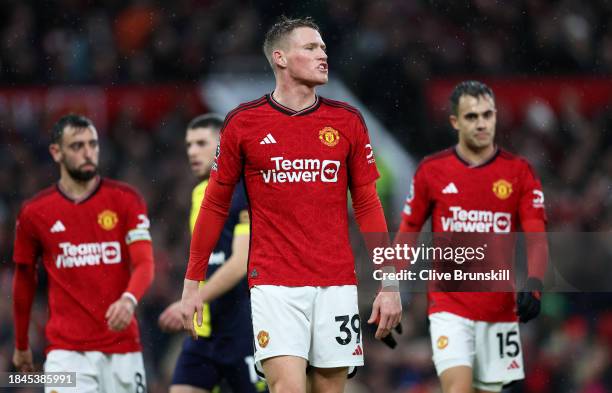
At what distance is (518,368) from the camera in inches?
302

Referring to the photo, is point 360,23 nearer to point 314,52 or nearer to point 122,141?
point 122,141

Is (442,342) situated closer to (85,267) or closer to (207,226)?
(207,226)

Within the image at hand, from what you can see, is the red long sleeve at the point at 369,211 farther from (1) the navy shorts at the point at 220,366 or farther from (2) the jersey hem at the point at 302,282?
(1) the navy shorts at the point at 220,366

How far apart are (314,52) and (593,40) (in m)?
10.0

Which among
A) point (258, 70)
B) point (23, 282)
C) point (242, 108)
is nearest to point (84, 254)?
point (23, 282)

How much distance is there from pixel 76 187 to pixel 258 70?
26.3ft

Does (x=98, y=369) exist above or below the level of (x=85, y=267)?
below

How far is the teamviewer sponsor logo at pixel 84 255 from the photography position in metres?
7.55

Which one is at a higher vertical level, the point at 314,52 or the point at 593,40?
the point at 593,40

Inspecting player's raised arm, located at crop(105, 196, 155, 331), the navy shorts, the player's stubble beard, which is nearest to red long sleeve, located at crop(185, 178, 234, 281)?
player's raised arm, located at crop(105, 196, 155, 331)

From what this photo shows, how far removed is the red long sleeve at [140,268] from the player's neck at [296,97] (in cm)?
197

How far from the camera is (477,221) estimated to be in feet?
25.0

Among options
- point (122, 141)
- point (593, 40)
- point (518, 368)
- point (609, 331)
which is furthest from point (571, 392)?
point (122, 141)

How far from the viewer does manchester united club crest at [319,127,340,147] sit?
5895mm
